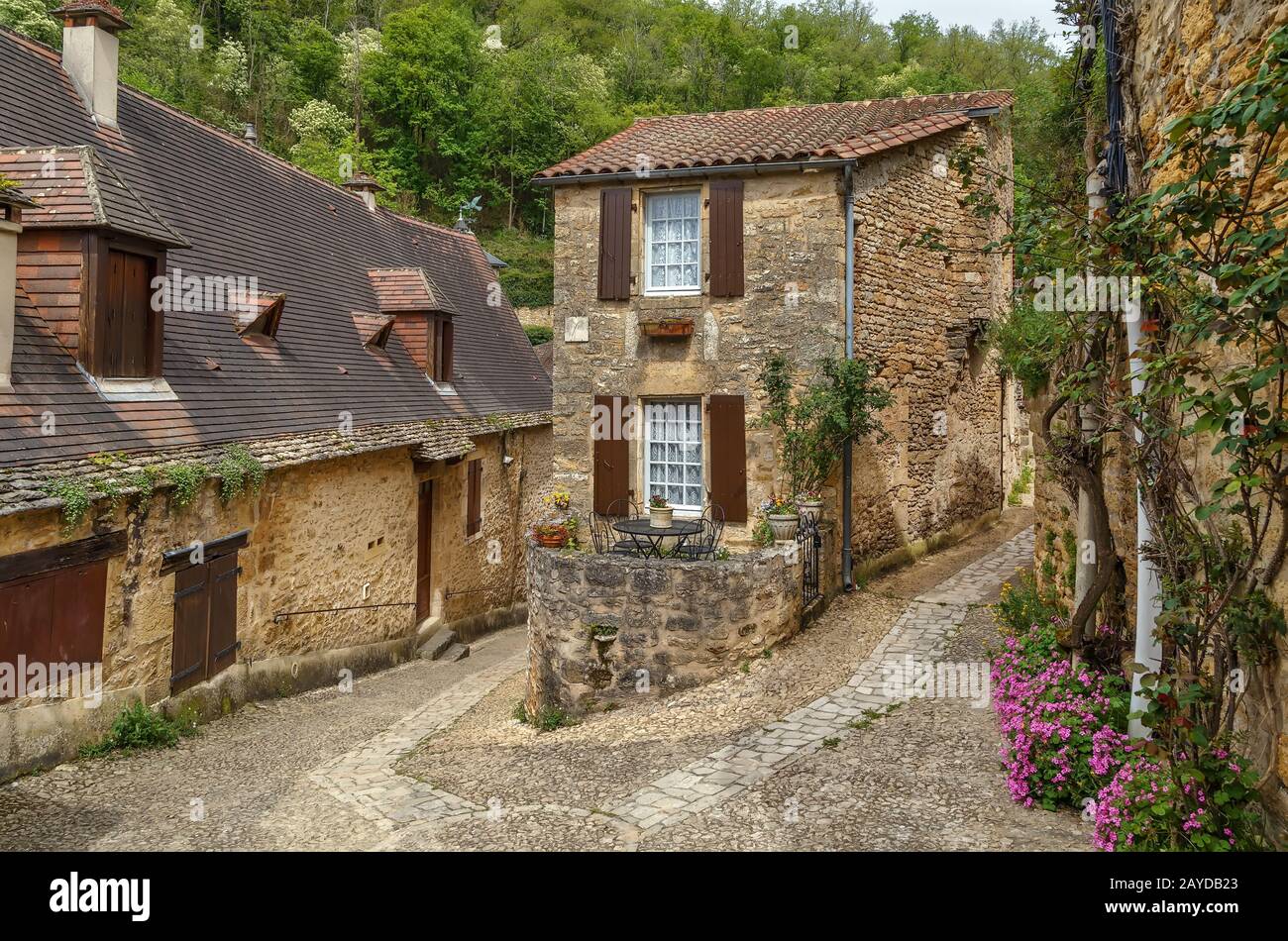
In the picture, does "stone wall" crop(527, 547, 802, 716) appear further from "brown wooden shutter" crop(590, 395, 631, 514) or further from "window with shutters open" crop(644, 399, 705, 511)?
"brown wooden shutter" crop(590, 395, 631, 514)

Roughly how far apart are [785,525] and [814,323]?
9.29 feet

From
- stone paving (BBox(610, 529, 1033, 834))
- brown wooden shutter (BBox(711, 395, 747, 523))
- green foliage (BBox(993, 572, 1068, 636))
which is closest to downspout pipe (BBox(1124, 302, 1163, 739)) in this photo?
green foliage (BBox(993, 572, 1068, 636))

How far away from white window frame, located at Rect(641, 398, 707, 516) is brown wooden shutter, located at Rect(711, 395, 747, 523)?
10.1 inches

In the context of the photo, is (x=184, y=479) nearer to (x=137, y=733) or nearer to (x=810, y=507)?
(x=137, y=733)

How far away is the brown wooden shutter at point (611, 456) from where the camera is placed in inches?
491

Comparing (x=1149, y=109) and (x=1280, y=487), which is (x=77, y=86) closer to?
(x=1149, y=109)

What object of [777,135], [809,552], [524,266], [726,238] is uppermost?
[524,266]

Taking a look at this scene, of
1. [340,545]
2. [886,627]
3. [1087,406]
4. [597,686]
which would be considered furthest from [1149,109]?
[340,545]

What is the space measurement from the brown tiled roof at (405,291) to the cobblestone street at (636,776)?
8297 millimetres

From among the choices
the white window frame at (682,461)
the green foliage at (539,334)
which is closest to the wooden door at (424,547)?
→ the white window frame at (682,461)

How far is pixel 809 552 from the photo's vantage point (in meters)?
10.5

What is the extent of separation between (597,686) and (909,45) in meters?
41.2

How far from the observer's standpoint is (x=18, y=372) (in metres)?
8.07

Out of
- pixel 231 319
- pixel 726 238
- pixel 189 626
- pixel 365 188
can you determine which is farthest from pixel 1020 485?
pixel 189 626
